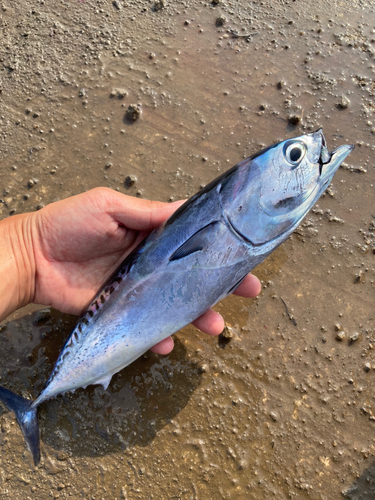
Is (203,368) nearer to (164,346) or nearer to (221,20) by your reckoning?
(164,346)

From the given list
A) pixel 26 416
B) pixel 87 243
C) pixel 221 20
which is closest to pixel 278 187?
pixel 87 243

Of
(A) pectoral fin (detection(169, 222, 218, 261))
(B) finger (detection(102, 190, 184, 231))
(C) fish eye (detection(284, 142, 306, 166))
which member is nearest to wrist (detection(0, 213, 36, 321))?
(B) finger (detection(102, 190, 184, 231))

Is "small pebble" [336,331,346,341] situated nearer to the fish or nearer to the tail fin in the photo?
the fish

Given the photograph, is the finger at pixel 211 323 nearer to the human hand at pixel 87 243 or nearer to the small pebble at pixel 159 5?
the human hand at pixel 87 243

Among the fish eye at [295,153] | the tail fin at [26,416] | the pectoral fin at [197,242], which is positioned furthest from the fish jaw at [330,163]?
the tail fin at [26,416]

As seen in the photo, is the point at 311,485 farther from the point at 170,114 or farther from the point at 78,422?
the point at 170,114
